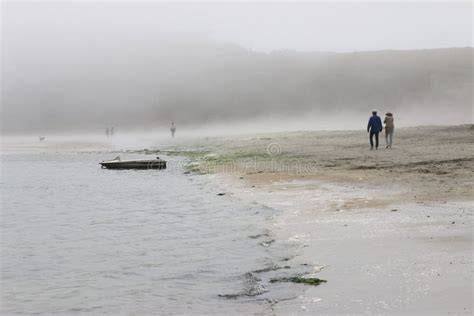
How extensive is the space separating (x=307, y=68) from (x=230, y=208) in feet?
433

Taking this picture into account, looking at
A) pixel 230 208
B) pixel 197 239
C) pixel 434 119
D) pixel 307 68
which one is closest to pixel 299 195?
pixel 230 208

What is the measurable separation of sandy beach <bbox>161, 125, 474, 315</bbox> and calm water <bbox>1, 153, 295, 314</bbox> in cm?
77

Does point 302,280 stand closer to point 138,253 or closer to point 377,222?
point 377,222

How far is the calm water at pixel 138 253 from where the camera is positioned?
9.59 m

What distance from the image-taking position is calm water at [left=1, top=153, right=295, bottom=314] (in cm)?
959

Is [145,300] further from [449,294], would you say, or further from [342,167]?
[342,167]

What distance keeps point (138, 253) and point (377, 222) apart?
519cm

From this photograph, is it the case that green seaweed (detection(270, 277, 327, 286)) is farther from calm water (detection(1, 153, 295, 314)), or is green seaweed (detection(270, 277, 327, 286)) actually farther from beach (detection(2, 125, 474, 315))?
calm water (detection(1, 153, 295, 314))

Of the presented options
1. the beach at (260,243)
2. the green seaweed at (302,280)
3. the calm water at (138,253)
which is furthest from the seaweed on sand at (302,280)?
the calm water at (138,253)

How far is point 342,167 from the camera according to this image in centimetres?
2530

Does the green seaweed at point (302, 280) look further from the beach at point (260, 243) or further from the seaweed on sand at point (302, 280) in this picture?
the beach at point (260, 243)

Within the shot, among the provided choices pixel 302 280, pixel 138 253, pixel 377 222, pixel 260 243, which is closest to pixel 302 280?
pixel 302 280

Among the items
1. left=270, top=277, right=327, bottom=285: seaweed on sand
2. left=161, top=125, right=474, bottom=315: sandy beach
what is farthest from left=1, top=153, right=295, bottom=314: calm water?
left=161, top=125, right=474, bottom=315: sandy beach

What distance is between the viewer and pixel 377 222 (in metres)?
13.5
